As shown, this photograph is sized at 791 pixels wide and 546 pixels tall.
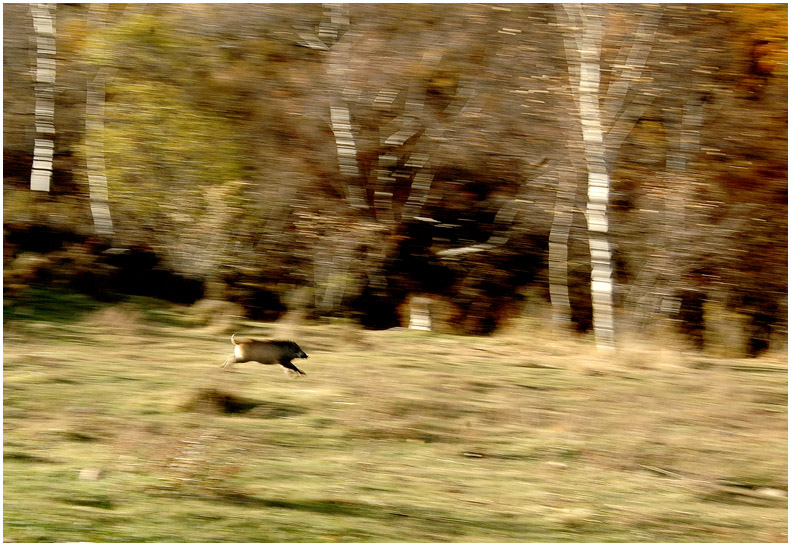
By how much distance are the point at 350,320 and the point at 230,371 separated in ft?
13.5

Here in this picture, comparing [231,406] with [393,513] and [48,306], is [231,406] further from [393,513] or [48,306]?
[48,306]

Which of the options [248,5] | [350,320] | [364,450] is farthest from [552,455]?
[248,5]

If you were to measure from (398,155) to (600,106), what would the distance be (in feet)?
9.28

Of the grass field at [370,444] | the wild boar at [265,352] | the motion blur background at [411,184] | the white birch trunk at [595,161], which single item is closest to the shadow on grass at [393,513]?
the grass field at [370,444]

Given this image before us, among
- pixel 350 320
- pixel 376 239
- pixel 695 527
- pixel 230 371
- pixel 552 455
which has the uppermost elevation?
pixel 695 527

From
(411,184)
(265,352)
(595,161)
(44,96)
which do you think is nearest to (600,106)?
(595,161)

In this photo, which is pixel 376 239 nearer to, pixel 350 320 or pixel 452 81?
pixel 350 320

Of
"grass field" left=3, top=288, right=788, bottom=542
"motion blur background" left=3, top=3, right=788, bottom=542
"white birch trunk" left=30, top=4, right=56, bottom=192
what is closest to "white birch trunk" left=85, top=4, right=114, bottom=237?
"motion blur background" left=3, top=3, right=788, bottom=542

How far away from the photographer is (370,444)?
5.86m

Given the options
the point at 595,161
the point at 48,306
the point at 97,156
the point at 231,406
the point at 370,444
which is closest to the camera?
the point at 370,444

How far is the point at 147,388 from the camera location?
6.88 metres

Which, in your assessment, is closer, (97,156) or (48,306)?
(48,306)

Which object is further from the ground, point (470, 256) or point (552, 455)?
point (552, 455)

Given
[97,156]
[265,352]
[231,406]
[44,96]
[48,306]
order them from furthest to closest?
1. [97,156]
2. [44,96]
3. [48,306]
4. [265,352]
5. [231,406]
